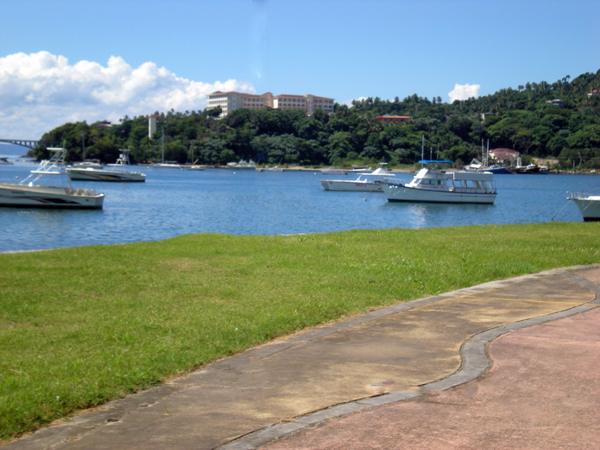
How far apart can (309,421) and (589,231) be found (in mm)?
18695

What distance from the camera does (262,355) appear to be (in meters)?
6.77

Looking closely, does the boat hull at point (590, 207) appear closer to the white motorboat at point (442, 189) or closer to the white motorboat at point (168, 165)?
the white motorboat at point (442, 189)

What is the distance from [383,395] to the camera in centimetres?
543

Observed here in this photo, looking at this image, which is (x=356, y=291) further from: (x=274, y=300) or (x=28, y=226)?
(x=28, y=226)

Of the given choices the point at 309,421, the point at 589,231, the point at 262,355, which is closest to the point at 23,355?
the point at 262,355

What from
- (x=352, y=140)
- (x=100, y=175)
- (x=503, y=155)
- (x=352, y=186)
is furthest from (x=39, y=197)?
(x=503, y=155)

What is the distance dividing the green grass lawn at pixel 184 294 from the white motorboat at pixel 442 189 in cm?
4218

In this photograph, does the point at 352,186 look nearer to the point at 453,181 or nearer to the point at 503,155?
the point at 453,181

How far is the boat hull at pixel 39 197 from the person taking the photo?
146 feet

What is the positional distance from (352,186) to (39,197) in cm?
4467

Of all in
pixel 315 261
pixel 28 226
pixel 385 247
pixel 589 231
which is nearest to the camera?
pixel 315 261

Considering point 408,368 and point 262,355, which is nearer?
point 408,368

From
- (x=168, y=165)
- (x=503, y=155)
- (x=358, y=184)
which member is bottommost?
(x=358, y=184)

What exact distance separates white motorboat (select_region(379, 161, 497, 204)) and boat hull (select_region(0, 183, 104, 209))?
101 ft
